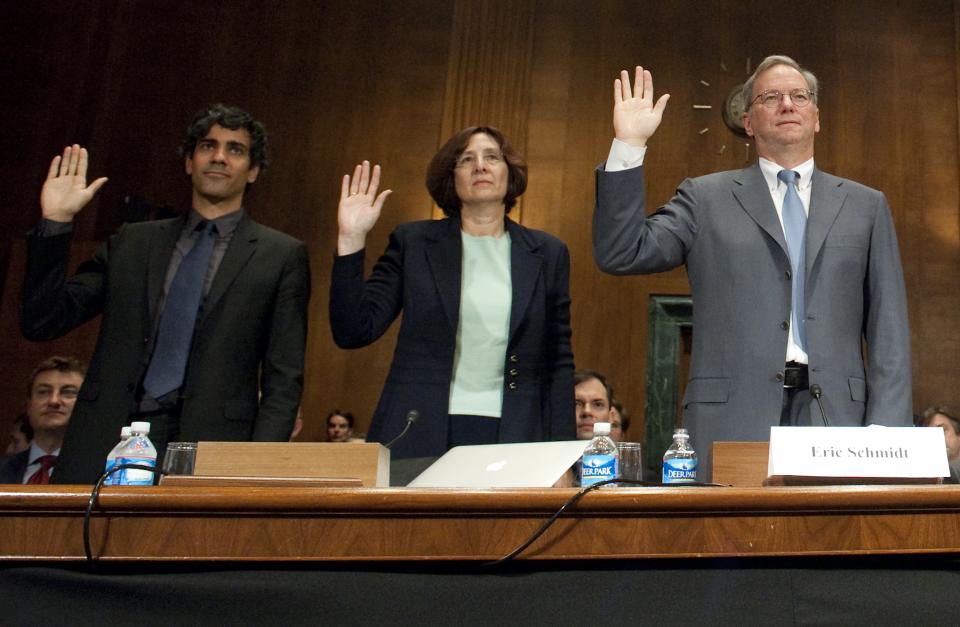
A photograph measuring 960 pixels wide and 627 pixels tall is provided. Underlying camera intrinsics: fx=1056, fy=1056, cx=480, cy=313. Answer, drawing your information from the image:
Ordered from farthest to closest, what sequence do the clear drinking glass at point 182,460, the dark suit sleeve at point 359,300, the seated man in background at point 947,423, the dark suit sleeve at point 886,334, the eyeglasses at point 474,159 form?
the seated man in background at point 947,423, the eyeglasses at point 474,159, the dark suit sleeve at point 359,300, the dark suit sleeve at point 886,334, the clear drinking glass at point 182,460

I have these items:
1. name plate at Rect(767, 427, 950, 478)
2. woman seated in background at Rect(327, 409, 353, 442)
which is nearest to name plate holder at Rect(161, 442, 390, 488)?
name plate at Rect(767, 427, 950, 478)

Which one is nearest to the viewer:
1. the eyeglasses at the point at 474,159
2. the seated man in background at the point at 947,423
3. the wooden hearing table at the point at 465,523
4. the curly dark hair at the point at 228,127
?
the wooden hearing table at the point at 465,523

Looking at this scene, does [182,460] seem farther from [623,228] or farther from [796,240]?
[796,240]

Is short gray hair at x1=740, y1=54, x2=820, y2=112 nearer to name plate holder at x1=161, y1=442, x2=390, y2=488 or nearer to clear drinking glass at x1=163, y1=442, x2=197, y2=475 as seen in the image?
name plate holder at x1=161, y1=442, x2=390, y2=488

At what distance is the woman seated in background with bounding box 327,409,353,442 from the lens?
5230 mm

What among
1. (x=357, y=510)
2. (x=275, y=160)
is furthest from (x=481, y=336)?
(x=275, y=160)

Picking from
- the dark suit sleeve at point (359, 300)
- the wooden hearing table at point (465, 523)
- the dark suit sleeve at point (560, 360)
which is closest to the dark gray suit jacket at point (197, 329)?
the dark suit sleeve at point (359, 300)

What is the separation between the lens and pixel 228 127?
2.71 metres

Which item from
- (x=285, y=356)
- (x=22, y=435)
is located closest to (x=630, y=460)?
(x=285, y=356)

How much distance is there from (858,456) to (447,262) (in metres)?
1.25

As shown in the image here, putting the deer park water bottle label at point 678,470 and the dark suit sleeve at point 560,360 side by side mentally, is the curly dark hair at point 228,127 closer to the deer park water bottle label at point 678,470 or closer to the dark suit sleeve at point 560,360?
the dark suit sleeve at point 560,360

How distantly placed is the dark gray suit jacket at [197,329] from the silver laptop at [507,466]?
2.40ft

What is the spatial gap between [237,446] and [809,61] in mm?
4960

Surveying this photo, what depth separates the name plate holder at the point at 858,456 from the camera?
1.32 m
